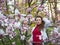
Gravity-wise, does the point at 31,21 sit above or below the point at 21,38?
above

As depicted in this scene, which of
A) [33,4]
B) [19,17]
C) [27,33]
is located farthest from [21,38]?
[33,4]

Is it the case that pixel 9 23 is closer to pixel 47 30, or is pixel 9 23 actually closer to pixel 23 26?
pixel 23 26

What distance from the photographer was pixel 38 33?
125 inches

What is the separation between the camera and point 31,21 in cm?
346

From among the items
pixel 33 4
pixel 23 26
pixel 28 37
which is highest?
pixel 33 4

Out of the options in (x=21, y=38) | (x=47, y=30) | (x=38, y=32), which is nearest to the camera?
(x=38, y=32)

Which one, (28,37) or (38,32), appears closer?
(38,32)

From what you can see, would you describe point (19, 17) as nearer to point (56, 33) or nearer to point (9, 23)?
point (9, 23)

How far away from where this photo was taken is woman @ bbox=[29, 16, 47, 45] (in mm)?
3188

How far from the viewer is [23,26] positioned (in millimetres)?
3277

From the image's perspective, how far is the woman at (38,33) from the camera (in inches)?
126

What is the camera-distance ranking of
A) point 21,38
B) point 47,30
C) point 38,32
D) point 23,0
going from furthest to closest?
point 23,0
point 47,30
point 21,38
point 38,32

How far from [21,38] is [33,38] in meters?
0.25

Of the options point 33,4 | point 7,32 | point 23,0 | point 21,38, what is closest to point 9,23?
point 7,32
